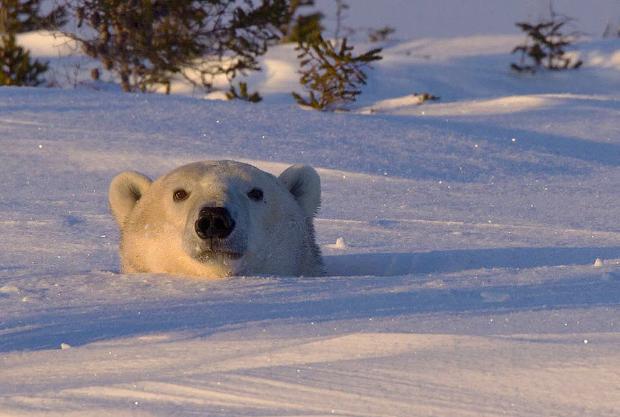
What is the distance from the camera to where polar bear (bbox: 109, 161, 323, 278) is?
3941mm

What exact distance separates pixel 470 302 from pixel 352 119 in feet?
17.6

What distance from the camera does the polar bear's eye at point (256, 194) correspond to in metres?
4.25

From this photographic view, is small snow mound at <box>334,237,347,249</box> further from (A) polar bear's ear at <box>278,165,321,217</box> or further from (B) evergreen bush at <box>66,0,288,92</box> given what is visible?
(B) evergreen bush at <box>66,0,288,92</box>

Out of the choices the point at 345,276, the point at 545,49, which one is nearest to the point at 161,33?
the point at 545,49

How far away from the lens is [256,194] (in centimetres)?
427

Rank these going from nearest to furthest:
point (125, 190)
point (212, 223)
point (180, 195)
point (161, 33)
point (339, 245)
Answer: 1. point (212, 223)
2. point (180, 195)
3. point (125, 190)
4. point (339, 245)
5. point (161, 33)

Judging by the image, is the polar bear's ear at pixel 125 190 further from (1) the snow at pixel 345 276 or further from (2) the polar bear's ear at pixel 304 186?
(2) the polar bear's ear at pixel 304 186

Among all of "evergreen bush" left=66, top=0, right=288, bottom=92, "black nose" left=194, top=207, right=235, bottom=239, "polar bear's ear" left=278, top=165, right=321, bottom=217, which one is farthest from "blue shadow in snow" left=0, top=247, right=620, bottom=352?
"evergreen bush" left=66, top=0, right=288, bottom=92

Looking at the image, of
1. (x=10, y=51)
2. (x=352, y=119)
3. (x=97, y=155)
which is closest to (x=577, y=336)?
(x=97, y=155)

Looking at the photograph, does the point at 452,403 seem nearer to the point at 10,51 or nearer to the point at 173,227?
the point at 173,227

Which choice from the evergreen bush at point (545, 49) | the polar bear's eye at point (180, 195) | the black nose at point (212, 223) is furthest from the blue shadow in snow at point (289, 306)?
the evergreen bush at point (545, 49)

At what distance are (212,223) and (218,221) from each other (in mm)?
24

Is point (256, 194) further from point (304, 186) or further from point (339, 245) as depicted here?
point (339, 245)

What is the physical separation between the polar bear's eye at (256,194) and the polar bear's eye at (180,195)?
0.23 meters
